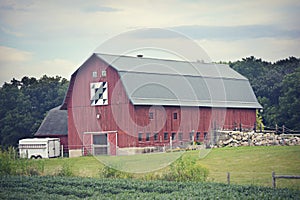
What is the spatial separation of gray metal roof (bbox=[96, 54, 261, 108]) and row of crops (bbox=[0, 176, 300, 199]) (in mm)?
15451

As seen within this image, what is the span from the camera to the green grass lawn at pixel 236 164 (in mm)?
22234

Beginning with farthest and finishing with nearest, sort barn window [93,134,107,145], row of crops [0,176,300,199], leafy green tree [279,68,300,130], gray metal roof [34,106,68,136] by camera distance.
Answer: gray metal roof [34,106,68,136] < leafy green tree [279,68,300,130] < barn window [93,134,107,145] < row of crops [0,176,300,199]

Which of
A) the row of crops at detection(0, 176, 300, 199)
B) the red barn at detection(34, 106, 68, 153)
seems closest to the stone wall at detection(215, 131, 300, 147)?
the red barn at detection(34, 106, 68, 153)

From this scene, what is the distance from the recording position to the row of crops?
54.1 feet

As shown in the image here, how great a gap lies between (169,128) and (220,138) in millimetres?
3540

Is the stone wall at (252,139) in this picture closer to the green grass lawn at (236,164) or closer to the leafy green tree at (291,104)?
the green grass lawn at (236,164)

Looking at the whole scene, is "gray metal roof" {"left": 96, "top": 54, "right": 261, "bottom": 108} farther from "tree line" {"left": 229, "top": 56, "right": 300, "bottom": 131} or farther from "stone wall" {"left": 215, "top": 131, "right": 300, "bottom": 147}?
"stone wall" {"left": 215, "top": 131, "right": 300, "bottom": 147}

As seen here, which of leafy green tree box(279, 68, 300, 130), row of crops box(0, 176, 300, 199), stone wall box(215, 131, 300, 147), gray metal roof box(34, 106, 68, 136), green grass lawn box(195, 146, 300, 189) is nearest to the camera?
row of crops box(0, 176, 300, 199)

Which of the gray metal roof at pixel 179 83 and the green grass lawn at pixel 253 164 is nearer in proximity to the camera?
the green grass lawn at pixel 253 164

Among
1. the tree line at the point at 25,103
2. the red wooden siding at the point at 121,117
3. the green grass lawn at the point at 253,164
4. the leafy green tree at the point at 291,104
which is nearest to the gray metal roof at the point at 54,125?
the red wooden siding at the point at 121,117

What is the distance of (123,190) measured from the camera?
18516 millimetres

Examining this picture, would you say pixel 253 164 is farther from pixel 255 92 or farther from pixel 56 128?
pixel 255 92

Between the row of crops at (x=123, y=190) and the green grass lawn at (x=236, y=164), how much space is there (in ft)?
7.61

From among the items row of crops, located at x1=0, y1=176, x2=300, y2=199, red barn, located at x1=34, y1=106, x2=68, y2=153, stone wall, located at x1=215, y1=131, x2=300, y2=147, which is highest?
red barn, located at x1=34, y1=106, x2=68, y2=153
